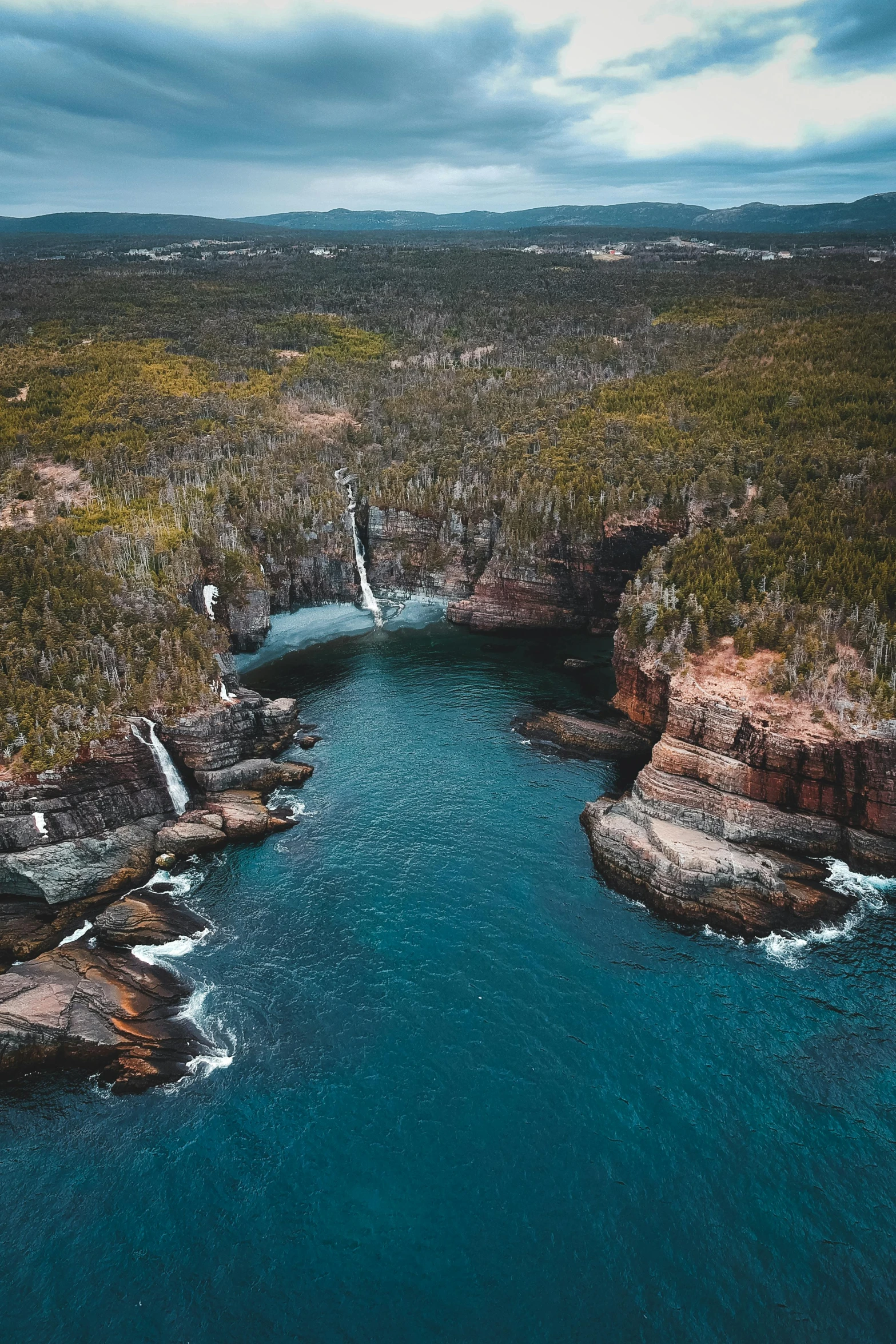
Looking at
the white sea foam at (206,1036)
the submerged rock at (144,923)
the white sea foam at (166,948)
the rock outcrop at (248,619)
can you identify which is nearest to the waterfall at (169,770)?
the submerged rock at (144,923)

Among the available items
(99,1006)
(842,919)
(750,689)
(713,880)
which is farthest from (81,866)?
(750,689)

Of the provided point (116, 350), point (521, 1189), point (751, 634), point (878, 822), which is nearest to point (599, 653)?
point (751, 634)

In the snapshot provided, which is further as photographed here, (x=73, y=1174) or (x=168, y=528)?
(x=168, y=528)

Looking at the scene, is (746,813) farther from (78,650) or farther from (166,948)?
(78,650)

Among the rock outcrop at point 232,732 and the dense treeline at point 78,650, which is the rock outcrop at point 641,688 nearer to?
the rock outcrop at point 232,732

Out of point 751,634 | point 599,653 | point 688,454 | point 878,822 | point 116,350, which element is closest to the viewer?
point 878,822

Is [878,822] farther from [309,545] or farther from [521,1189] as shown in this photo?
[309,545]
